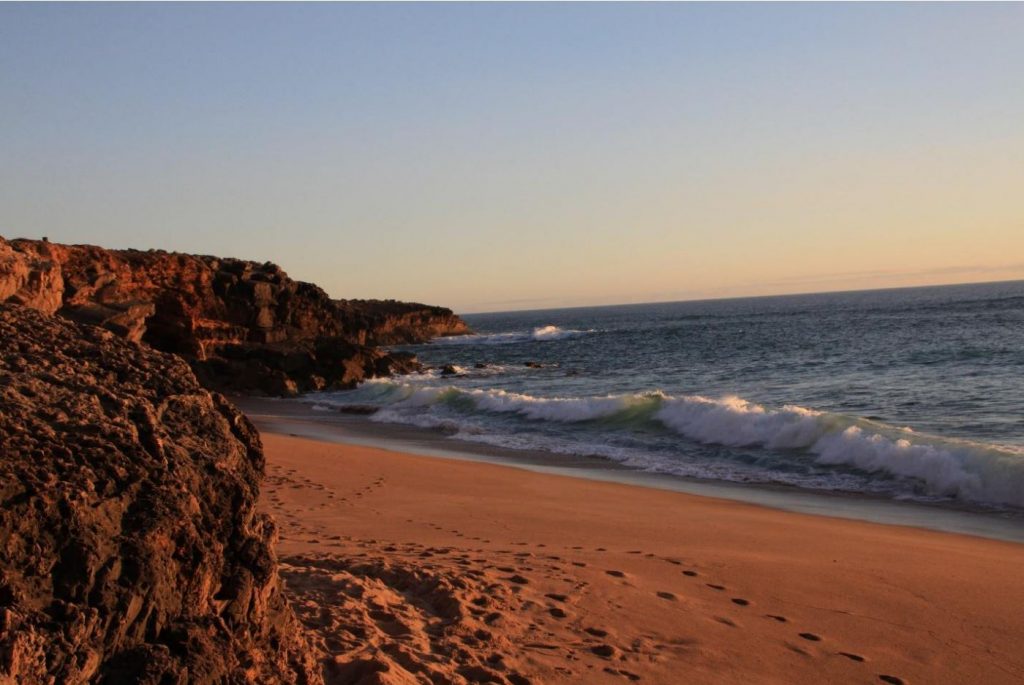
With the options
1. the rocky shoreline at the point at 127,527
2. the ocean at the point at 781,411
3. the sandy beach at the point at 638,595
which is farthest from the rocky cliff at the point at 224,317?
the rocky shoreline at the point at 127,527

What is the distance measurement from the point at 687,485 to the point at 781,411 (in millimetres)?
4936

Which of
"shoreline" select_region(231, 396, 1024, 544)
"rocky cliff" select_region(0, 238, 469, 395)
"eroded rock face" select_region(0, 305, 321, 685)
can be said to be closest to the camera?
"eroded rock face" select_region(0, 305, 321, 685)

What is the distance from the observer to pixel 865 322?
6372 centimetres

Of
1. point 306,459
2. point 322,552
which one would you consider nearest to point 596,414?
point 306,459

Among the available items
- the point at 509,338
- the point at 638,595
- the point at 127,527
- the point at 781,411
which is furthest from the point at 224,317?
the point at 509,338

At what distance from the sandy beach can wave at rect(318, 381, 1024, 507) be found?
9.17 ft

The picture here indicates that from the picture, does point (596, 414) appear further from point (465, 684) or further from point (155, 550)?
point (155, 550)

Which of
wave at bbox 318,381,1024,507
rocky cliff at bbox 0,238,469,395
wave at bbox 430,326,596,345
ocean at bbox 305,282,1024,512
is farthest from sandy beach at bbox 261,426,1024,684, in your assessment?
wave at bbox 430,326,596,345

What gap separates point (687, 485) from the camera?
40.1 feet

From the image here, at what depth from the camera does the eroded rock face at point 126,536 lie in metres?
2.72

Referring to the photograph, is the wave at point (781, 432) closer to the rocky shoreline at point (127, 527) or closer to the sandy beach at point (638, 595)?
the sandy beach at point (638, 595)

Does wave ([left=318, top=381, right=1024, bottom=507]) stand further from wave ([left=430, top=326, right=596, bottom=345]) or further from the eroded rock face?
wave ([left=430, top=326, right=596, bottom=345])

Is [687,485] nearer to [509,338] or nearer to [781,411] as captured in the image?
[781,411]

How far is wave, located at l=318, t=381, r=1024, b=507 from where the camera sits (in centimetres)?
1126
